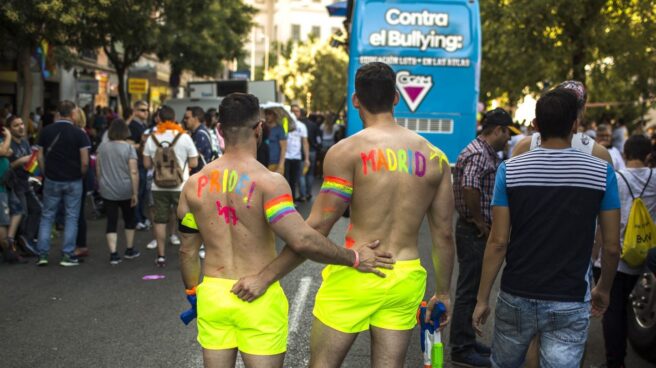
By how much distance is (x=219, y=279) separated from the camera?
142 inches

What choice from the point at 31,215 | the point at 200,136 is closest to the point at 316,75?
the point at 200,136

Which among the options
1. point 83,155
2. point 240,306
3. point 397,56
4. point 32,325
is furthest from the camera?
point 397,56

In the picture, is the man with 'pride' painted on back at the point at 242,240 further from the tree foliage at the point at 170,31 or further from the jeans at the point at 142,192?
the tree foliage at the point at 170,31

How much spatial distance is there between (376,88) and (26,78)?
15.6 meters

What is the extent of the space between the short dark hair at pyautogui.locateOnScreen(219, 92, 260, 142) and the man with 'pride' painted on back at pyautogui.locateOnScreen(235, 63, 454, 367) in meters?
0.47

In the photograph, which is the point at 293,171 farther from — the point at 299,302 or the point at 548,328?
the point at 548,328

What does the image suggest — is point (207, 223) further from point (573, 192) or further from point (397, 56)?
point (397, 56)

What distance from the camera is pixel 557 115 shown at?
12.4 feet

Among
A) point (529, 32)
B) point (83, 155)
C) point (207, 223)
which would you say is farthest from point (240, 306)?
point (529, 32)

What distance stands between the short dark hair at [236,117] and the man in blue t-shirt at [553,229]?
3.99 feet

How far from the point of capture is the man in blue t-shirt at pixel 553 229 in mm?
3732

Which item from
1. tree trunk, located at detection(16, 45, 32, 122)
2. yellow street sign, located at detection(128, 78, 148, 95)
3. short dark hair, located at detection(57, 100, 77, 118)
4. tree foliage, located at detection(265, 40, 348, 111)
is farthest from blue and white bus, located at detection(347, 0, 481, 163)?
tree foliage, located at detection(265, 40, 348, 111)

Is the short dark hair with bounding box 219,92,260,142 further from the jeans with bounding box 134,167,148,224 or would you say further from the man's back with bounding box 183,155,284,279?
the jeans with bounding box 134,167,148,224

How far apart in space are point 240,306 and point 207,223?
1.32 feet
